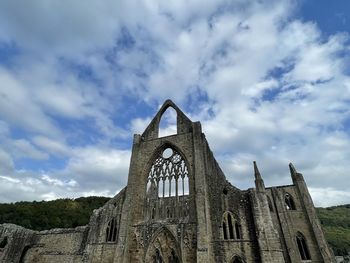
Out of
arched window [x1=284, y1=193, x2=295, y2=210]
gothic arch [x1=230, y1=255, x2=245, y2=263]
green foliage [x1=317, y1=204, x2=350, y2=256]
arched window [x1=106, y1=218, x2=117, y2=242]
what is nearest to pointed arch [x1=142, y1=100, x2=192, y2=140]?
arched window [x1=106, y1=218, x2=117, y2=242]

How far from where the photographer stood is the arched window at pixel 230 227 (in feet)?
42.9

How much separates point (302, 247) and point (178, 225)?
14.1 meters

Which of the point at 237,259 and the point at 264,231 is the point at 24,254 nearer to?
the point at 237,259

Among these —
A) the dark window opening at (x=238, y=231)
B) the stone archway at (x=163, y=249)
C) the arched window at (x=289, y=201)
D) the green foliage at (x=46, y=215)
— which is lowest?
the stone archway at (x=163, y=249)

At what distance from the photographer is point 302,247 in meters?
20.6

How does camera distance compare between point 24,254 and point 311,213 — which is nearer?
point 24,254

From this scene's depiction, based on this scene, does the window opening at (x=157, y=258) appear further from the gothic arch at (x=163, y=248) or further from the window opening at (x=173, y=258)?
the window opening at (x=173, y=258)

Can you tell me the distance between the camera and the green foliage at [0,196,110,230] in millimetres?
44938

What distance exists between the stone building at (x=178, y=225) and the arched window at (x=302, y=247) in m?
0.08

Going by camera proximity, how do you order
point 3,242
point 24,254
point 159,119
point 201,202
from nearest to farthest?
point 201,202 → point 159,119 → point 3,242 → point 24,254

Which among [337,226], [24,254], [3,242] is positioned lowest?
[24,254]

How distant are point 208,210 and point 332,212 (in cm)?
11364

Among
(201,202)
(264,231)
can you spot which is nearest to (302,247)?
(264,231)

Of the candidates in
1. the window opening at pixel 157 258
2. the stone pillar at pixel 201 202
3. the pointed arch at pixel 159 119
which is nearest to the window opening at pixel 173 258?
the window opening at pixel 157 258
